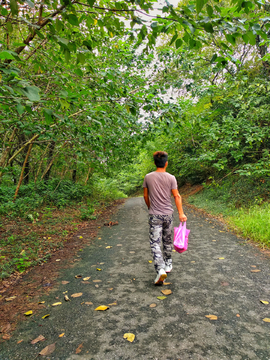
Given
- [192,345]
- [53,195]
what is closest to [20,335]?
[192,345]

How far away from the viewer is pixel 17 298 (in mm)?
3094

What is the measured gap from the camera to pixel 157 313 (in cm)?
264

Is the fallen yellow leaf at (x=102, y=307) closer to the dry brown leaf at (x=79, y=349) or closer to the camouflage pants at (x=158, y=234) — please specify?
the dry brown leaf at (x=79, y=349)

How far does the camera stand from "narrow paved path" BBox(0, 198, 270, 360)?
6.81 ft

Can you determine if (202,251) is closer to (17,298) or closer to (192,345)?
(192,345)

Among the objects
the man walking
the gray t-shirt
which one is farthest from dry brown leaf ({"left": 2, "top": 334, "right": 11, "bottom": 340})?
the gray t-shirt

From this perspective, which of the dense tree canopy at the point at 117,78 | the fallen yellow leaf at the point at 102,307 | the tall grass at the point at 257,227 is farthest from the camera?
the tall grass at the point at 257,227

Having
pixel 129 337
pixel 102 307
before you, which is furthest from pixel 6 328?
pixel 129 337

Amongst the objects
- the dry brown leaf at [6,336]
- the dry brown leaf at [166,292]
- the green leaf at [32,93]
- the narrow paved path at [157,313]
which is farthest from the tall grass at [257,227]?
the green leaf at [32,93]

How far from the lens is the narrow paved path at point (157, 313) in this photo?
6.81 feet

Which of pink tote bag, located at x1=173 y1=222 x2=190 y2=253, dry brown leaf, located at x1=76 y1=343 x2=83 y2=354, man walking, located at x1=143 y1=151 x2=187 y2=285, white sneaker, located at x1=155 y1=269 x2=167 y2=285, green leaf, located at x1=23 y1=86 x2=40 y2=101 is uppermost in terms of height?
green leaf, located at x1=23 y1=86 x2=40 y2=101

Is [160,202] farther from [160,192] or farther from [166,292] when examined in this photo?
[166,292]

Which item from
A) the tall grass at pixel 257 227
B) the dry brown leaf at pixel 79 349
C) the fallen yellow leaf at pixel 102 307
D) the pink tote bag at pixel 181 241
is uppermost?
the pink tote bag at pixel 181 241

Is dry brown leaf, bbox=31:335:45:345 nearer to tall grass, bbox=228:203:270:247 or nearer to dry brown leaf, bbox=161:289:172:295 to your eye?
dry brown leaf, bbox=161:289:172:295
